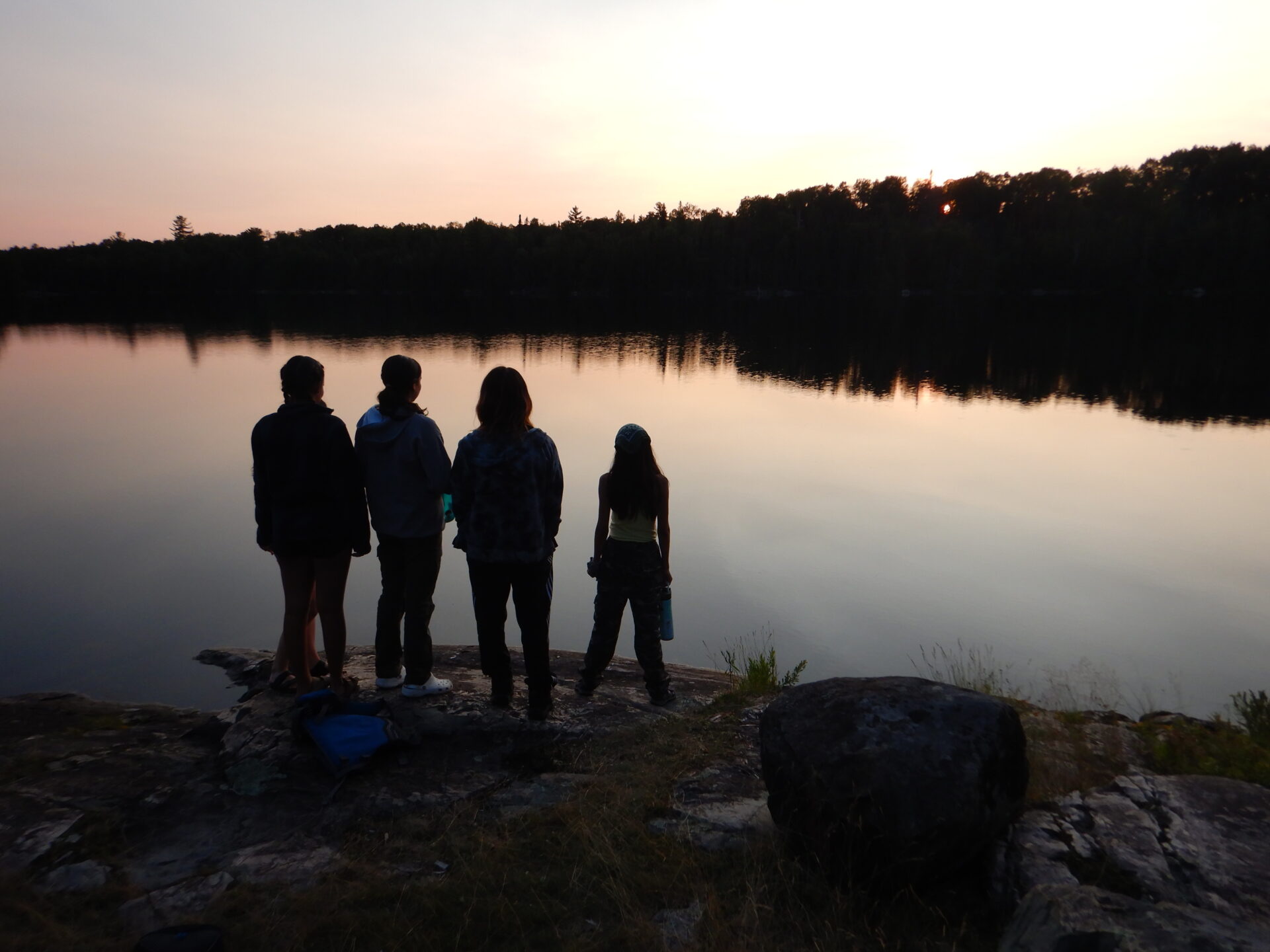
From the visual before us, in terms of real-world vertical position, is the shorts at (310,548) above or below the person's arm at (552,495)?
below

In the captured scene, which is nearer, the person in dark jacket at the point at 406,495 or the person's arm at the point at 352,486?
the person's arm at the point at 352,486

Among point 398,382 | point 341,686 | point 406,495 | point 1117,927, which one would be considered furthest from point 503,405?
point 1117,927

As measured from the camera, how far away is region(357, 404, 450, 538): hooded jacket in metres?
4.44

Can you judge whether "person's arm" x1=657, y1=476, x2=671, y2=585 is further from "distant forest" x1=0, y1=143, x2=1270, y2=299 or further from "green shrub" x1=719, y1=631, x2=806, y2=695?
"distant forest" x1=0, y1=143, x2=1270, y2=299

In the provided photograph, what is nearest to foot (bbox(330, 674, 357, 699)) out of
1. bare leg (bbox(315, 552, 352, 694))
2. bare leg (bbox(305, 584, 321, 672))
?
bare leg (bbox(315, 552, 352, 694))

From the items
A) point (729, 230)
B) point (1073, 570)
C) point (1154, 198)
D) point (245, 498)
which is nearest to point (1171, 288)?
point (1154, 198)

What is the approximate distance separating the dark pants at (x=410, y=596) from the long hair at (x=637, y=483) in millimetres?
1118

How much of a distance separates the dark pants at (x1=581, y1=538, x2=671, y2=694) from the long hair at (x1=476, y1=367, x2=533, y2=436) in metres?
1.12

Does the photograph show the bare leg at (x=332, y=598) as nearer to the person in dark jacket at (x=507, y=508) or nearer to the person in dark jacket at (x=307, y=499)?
the person in dark jacket at (x=307, y=499)

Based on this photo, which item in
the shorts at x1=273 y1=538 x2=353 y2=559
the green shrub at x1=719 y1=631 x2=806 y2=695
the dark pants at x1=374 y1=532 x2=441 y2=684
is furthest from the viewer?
the green shrub at x1=719 y1=631 x2=806 y2=695

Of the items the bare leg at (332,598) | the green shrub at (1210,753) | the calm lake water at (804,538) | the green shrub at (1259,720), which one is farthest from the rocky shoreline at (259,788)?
the green shrub at (1259,720)

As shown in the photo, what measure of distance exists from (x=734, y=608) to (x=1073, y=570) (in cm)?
460

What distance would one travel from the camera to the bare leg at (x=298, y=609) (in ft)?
14.5

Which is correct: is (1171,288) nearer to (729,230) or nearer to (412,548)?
(729,230)
